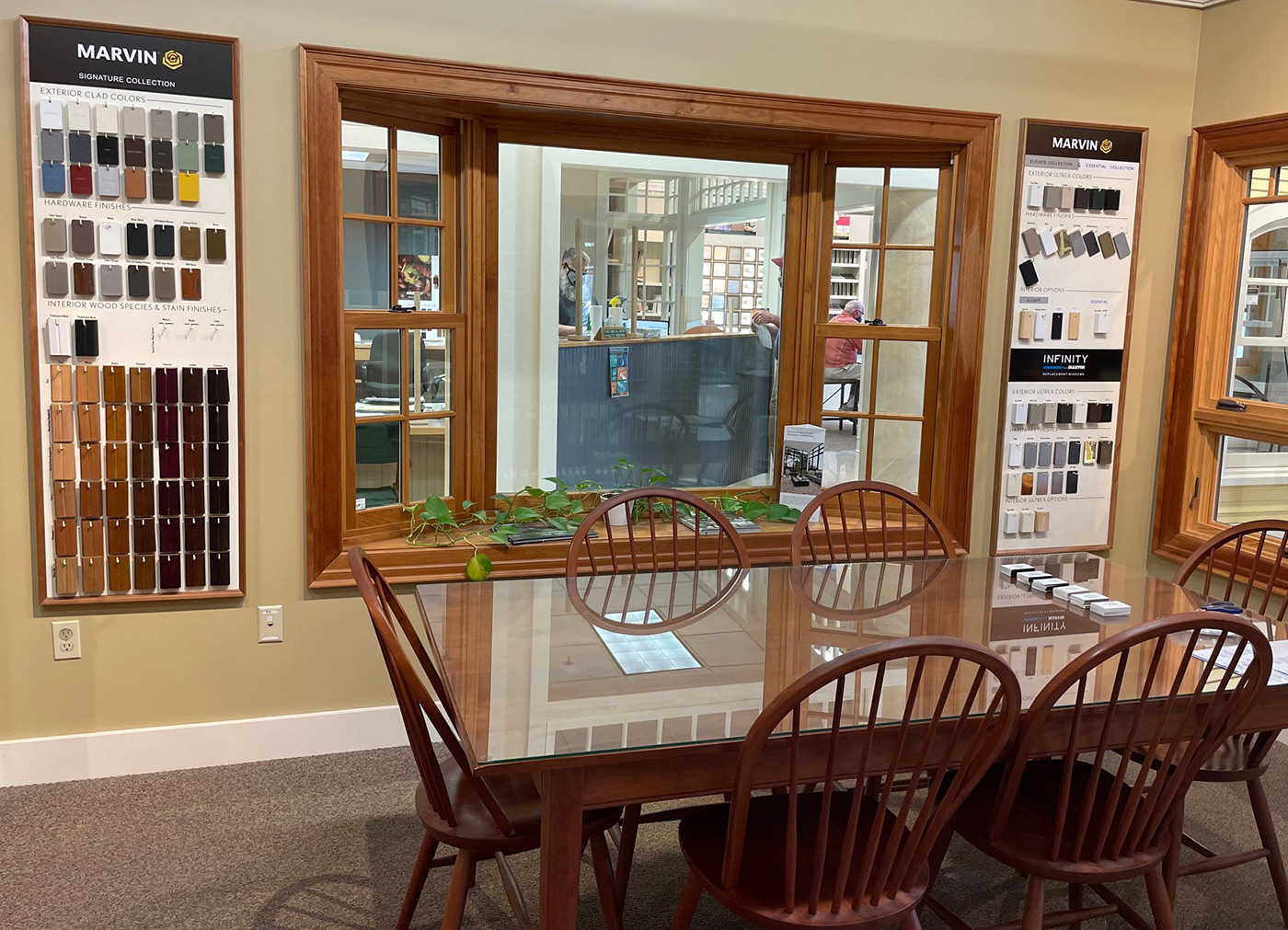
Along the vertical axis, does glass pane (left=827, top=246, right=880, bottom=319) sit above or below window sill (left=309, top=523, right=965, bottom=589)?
above

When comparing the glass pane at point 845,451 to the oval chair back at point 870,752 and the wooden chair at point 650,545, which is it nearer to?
the wooden chair at point 650,545

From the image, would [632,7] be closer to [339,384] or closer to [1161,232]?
[339,384]

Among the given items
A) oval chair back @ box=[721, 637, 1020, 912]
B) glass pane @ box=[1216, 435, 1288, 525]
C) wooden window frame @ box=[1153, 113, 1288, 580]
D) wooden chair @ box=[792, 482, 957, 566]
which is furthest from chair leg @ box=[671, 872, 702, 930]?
glass pane @ box=[1216, 435, 1288, 525]

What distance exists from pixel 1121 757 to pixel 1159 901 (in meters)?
0.33

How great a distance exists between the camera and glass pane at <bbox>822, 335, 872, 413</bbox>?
4016mm

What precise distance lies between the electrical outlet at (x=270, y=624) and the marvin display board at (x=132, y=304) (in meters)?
0.22

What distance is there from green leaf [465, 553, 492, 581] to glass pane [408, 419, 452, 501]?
345mm

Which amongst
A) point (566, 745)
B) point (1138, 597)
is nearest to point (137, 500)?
point (566, 745)

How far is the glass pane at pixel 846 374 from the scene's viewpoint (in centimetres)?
402

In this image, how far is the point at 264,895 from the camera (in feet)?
8.35

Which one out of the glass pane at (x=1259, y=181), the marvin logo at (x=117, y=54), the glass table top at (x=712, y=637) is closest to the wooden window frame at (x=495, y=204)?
the marvin logo at (x=117, y=54)

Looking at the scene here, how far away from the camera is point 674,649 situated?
2.22 metres

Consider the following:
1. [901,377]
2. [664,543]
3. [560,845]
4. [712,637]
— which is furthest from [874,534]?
[560,845]

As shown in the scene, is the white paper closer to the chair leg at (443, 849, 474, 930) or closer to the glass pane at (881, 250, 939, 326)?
the chair leg at (443, 849, 474, 930)
